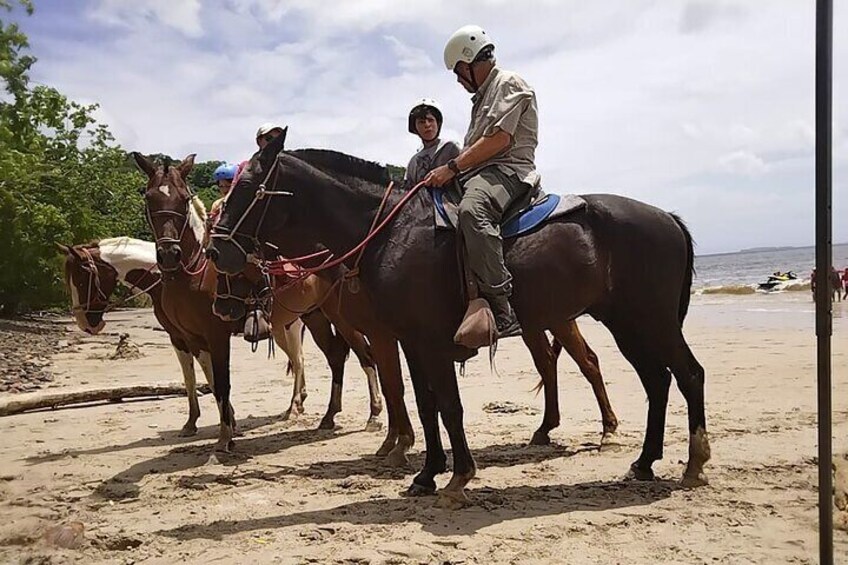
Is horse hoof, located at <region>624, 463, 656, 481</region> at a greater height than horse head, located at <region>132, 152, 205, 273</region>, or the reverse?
horse head, located at <region>132, 152, 205, 273</region>

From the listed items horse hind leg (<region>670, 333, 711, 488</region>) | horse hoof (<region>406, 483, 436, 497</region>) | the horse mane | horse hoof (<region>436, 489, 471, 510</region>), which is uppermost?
the horse mane

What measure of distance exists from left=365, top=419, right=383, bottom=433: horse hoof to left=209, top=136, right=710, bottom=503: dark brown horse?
2645 millimetres

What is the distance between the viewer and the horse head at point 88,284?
8.25m

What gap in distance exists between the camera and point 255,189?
525 cm

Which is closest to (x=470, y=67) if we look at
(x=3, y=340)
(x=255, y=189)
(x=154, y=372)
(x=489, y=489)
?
(x=255, y=189)

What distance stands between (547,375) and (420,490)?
233 cm

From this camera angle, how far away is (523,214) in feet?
17.6

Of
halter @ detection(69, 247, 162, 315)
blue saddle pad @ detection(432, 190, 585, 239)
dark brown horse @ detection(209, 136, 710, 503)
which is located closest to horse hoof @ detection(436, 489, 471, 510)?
dark brown horse @ detection(209, 136, 710, 503)

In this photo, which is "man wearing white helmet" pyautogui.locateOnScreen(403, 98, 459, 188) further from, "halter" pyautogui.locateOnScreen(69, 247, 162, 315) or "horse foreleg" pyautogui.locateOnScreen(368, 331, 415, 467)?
"halter" pyautogui.locateOnScreen(69, 247, 162, 315)

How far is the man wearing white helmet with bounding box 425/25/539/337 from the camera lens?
4.92 meters

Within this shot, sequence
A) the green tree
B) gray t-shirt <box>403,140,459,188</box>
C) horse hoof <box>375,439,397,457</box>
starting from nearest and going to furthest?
gray t-shirt <box>403,140,459,188</box>, horse hoof <box>375,439,397,457</box>, the green tree

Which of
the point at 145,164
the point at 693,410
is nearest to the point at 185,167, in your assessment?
the point at 145,164

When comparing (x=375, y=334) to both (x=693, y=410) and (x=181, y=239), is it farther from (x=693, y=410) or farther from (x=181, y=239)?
(x=693, y=410)

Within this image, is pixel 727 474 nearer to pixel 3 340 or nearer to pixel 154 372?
pixel 154 372
